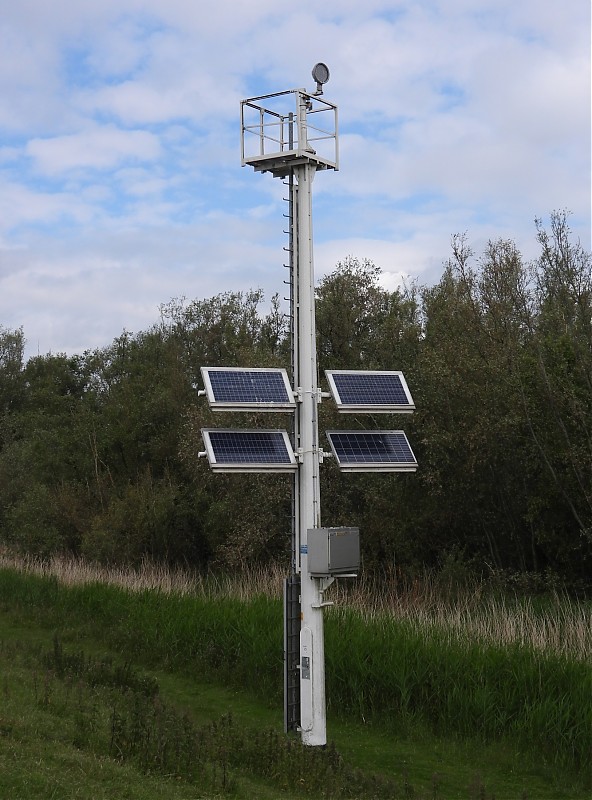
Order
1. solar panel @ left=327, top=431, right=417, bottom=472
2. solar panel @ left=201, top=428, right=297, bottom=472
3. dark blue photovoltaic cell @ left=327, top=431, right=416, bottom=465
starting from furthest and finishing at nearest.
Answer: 1. dark blue photovoltaic cell @ left=327, top=431, right=416, bottom=465
2. solar panel @ left=327, top=431, right=417, bottom=472
3. solar panel @ left=201, top=428, right=297, bottom=472

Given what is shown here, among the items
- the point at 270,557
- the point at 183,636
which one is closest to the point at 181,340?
the point at 270,557

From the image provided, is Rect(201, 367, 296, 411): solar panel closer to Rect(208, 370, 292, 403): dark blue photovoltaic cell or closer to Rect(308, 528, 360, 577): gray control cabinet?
Rect(208, 370, 292, 403): dark blue photovoltaic cell

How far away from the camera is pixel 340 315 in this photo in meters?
29.8

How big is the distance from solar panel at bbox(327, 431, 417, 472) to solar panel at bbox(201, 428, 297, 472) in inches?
31.3

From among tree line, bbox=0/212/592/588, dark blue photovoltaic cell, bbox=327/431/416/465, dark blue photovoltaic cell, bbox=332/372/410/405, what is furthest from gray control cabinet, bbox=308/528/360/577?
tree line, bbox=0/212/592/588

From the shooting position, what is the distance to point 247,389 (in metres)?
11.2

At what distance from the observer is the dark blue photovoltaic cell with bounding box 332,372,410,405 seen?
38.5ft

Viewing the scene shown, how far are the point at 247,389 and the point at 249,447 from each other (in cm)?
71

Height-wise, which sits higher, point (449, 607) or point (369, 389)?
point (369, 389)

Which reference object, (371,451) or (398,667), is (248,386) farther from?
(398,667)

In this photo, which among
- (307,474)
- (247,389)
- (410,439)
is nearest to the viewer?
(307,474)

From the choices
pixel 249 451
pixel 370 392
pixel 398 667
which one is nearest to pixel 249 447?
pixel 249 451

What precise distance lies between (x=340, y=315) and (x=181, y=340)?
11.6 meters

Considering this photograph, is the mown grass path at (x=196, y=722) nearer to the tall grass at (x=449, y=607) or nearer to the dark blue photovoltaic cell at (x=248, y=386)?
the tall grass at (x=449, y=607)
